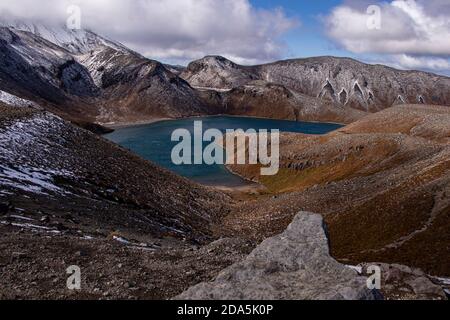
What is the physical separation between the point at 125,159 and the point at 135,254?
155ft

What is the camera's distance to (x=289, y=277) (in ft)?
48.3

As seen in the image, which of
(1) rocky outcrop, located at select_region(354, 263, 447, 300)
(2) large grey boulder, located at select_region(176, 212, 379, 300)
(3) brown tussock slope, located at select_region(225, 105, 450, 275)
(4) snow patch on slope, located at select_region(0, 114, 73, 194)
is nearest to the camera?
(2) large grey boulder, located at select_region(176, 212, 379, 300)

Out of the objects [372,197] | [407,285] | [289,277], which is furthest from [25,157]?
[407,285]

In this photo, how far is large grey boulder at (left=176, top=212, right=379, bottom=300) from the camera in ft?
43.8

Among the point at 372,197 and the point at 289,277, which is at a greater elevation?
the point at 372,197

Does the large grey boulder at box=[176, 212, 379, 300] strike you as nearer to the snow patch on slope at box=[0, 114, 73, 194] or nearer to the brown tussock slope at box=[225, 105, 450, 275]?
the brown tussock slope at box=[225, 105, 450, 275]

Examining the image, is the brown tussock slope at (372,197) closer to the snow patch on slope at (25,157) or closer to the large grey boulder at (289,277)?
the large grey boulder at (289,277)

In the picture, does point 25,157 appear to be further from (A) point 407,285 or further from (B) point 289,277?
(A) point 407,285

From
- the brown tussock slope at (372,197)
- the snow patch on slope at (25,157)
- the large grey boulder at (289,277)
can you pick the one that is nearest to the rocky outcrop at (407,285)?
the large grey boulder at (289,277)

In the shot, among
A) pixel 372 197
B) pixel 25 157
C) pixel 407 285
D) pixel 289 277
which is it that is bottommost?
pixel 407 285

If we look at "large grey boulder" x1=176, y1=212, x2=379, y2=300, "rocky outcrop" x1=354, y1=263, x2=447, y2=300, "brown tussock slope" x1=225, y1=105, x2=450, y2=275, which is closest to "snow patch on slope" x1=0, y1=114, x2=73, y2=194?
"brown tussock slope" x1=225, y1=105, x2=450, y2=275

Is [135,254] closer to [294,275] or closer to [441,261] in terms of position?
[294,275]

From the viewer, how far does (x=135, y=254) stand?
76.5 ft

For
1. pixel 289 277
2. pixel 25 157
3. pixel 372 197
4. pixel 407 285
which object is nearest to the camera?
pixel 289 277
